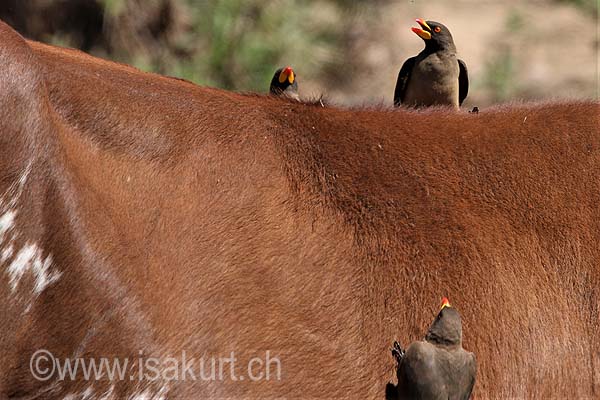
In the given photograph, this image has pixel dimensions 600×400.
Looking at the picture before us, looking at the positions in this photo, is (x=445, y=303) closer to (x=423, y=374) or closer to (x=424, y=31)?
(x=423, y=374)

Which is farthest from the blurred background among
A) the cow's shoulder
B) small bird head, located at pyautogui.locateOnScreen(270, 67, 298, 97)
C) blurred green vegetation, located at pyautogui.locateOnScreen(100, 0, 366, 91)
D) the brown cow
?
the cow's shoulder

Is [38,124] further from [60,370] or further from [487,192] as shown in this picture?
[487,192]

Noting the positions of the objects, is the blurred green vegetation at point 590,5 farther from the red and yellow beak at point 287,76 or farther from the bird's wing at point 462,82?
the red and yellow beak at point 287,76

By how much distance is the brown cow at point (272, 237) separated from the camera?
2469mm

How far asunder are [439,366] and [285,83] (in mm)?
1353

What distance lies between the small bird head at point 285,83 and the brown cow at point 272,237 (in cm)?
63

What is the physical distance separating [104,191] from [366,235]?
0.63 meters

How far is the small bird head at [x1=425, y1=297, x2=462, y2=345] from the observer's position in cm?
242

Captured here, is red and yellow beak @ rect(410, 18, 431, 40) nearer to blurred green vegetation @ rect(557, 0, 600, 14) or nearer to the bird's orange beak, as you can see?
the bird's orange beak

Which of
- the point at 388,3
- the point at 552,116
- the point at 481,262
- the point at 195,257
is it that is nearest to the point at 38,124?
the point at 195,257

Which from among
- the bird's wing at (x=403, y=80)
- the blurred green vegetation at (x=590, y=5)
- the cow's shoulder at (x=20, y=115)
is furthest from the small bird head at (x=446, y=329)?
the blurred green vegetation at (x=590, y=5)

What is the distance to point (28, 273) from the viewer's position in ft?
8.09

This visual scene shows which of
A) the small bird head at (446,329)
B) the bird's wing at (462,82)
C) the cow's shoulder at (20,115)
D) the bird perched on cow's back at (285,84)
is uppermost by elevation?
the bird's wing at (462,82)

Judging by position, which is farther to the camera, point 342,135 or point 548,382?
point 342,135
